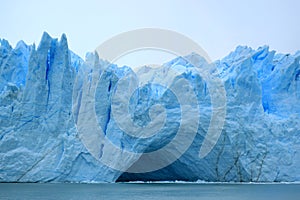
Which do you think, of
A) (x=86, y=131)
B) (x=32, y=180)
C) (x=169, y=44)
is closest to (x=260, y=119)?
(x=169, y=44)

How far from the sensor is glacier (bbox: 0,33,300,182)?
1591 cm

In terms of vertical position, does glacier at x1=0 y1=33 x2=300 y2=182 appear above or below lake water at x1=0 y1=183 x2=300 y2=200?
above

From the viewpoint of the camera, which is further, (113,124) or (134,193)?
(113,124)

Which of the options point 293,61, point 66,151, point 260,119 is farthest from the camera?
point 293,61

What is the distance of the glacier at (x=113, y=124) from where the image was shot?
1591 cm

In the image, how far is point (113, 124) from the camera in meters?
16.2

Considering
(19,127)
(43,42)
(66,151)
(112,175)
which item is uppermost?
(43,42)

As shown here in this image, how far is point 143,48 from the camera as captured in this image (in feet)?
54.3

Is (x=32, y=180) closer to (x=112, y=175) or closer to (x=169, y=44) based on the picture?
(x=112, y=175)

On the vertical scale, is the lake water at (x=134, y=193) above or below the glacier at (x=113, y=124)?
below

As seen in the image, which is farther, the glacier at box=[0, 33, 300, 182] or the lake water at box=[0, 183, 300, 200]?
the glacier at box=[0, 33, 300, 182]

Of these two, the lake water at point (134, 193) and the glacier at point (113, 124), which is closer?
the lake water at point (134, 193)

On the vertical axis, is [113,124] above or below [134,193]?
above

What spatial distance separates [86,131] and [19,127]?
9.21 ft
